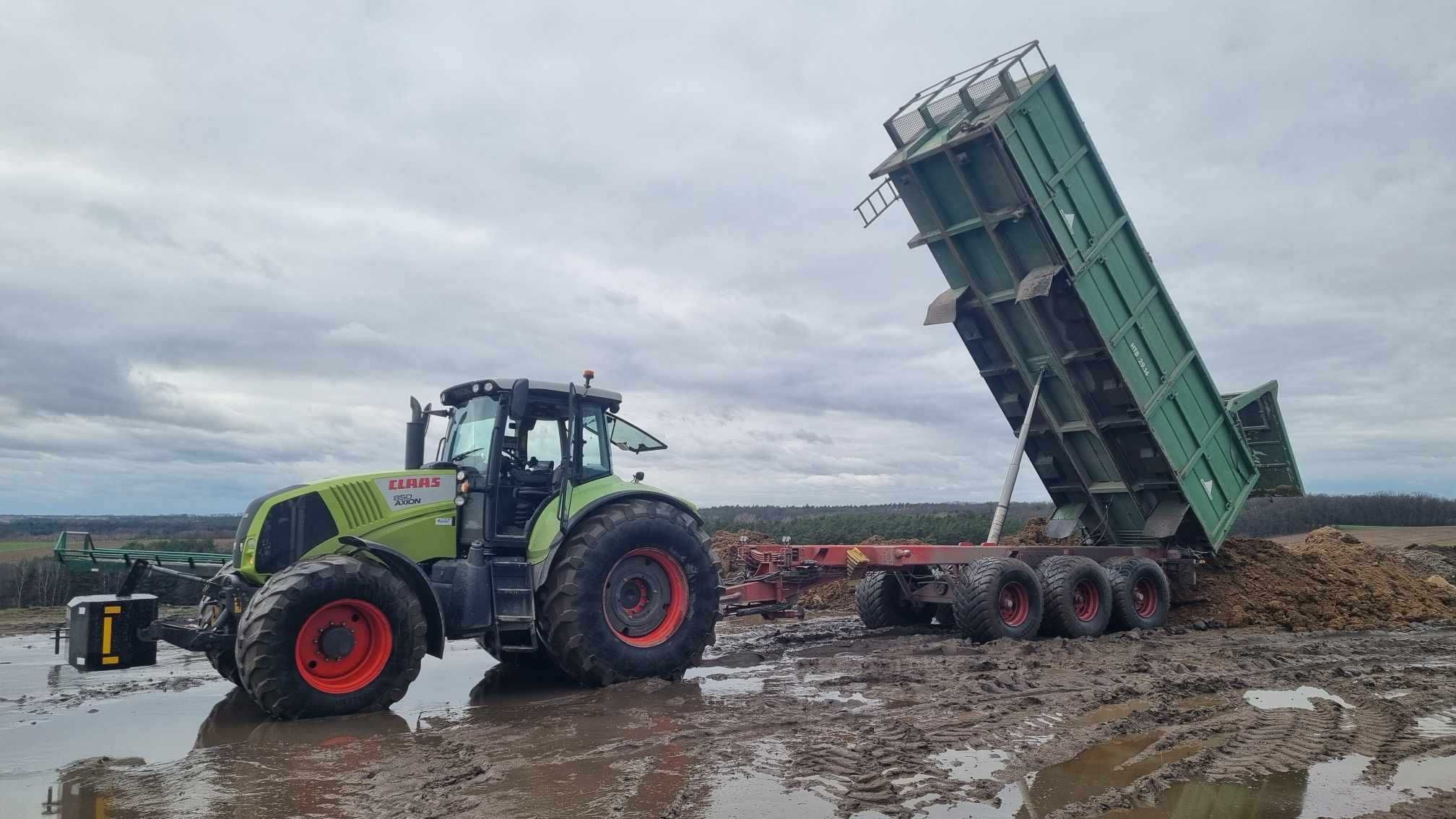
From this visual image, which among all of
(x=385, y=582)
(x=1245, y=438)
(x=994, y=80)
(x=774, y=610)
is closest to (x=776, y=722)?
(x=385, y=582)

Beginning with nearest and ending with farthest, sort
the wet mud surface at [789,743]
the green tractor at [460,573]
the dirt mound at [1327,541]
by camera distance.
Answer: the wet mud surface at [789,743]
the green tractor at [460,573]
the dirt mound at [1327,541]

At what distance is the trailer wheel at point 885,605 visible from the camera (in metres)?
10.8

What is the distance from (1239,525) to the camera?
13250mm

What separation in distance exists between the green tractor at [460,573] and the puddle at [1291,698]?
3.94 meters

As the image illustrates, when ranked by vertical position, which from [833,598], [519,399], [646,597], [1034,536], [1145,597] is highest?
[519,399]

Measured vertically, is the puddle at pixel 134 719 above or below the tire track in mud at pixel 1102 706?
above

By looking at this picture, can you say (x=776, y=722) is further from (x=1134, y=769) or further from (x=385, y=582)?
(x=385, y=582)

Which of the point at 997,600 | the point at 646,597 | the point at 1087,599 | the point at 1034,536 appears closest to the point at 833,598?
the point at 1034,536

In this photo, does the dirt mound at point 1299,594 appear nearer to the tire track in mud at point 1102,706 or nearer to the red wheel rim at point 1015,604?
the tire track in mud at point 1102,706

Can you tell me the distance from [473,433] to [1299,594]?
10.2m

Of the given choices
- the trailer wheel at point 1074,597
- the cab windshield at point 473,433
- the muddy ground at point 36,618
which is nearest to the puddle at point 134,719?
the cab windshield at point 473,433

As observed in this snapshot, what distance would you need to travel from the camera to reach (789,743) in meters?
5.43

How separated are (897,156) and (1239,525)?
7398 millimetres

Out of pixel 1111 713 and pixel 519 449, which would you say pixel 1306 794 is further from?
pixel 519 449
